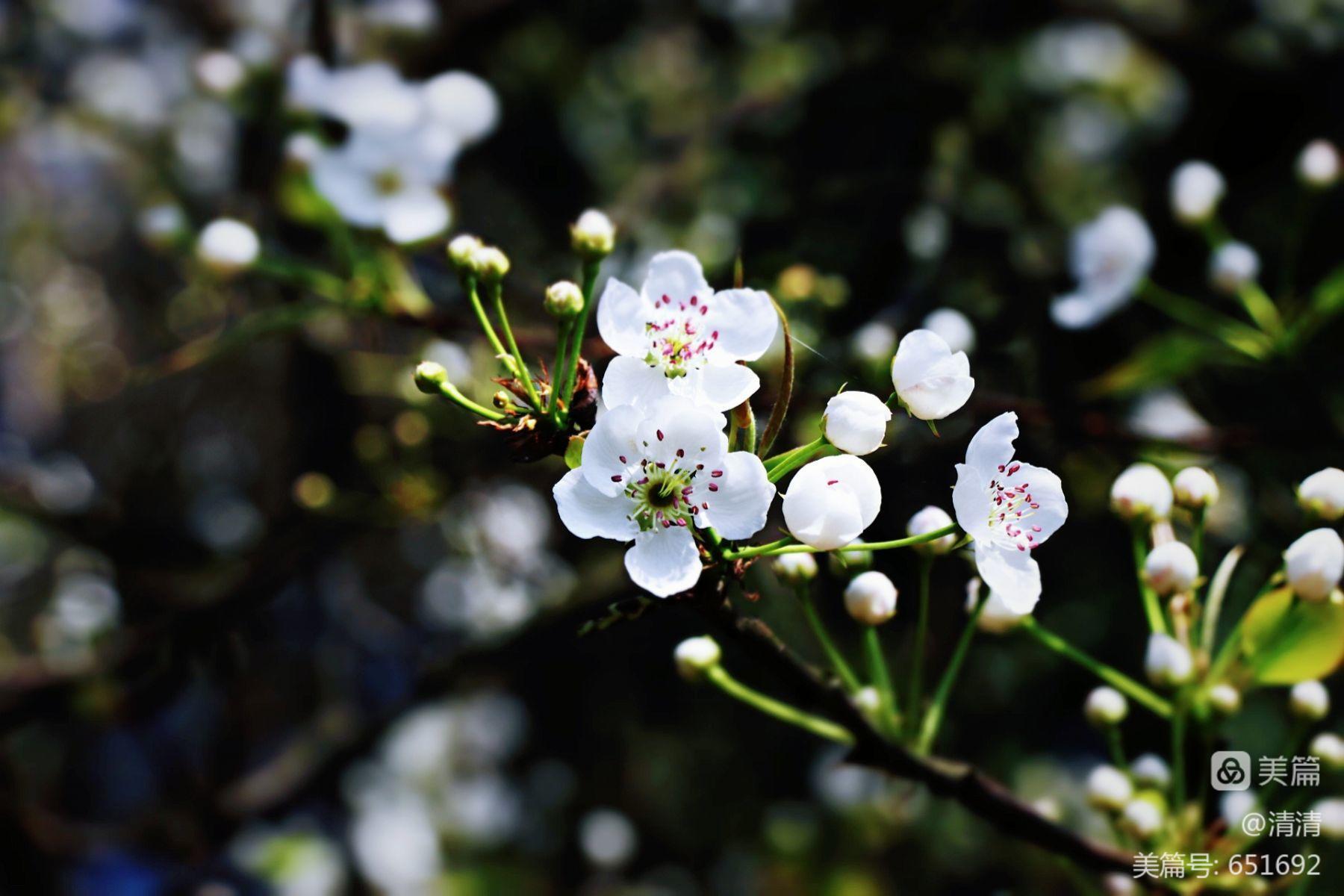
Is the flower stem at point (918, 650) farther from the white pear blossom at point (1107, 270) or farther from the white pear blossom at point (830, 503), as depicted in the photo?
the white pear blossom at point (1107, 270)

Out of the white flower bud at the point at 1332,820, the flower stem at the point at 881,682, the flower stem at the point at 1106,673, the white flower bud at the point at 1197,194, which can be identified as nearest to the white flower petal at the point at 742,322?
the flower stem at the point at 881,682

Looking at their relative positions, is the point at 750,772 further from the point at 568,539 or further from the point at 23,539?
the point at 23,539

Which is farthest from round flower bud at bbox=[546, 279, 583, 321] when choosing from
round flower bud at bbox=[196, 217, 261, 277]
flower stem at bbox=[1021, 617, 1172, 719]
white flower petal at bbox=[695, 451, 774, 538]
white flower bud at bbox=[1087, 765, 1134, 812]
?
round flower bud at bbox=[196, 217, 261, 277]

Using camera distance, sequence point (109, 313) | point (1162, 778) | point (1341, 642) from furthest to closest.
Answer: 1. point (109, 313)
2. point (1162, 778)
3. point (1341, 642)

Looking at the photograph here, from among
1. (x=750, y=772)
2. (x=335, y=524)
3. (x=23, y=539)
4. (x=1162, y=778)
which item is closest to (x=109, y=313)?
(x=23, y=539)

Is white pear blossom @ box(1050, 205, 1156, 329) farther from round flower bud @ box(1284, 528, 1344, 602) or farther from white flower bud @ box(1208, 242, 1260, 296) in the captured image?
round flower bud @ box(1284, 528, 1344, 602)

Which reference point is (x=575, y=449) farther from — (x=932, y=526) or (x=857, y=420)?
(x=932, y=526)

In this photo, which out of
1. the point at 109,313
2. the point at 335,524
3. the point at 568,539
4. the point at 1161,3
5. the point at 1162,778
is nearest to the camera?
the point at 1162,778
